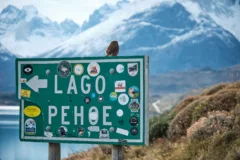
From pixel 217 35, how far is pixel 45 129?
627ft

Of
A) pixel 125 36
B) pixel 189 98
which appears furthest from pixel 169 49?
pixel 189 98

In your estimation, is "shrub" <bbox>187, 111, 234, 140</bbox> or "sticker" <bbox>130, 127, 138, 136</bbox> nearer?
"sticker" <bbox>130, 127, 138, 136</bbox>

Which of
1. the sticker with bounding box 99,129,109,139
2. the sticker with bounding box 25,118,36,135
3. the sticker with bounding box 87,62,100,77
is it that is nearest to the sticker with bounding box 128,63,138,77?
the sticker with bounding box 87,62,100,77

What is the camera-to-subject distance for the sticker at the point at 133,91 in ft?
21.3

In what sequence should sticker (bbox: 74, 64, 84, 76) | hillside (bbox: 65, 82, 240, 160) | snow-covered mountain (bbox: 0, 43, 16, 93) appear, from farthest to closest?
snow-covered mountain (bbox: 0, 43, 16, 93) → hillside (bbox: 65, 82, 240, 160) → sticker (bbox: 74, 64, 84, 76)

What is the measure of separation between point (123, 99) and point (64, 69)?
0.81 m

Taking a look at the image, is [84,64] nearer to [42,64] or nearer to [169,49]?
[42,64]

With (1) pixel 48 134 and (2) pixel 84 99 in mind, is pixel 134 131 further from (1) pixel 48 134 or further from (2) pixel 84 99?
(1) pixel 48 134

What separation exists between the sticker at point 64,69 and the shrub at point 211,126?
3276 mm

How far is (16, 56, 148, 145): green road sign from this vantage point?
21.4ft

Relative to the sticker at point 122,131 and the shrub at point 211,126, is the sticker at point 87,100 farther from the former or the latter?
the shrub at point 211,126

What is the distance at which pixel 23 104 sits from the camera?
22.9ft

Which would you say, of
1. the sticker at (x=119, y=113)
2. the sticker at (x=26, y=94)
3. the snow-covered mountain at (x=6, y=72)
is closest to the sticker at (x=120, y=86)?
the sticker at (x=119, y=113)

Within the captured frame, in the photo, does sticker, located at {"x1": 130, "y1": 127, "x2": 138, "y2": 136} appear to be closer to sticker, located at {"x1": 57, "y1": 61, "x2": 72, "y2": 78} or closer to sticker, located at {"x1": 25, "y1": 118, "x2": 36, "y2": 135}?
sticker, located at {"x1": 57, "y1": 61, "x2": 72, "y2": 78}
